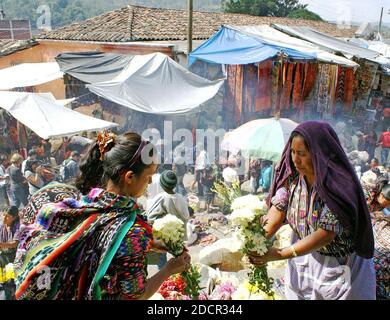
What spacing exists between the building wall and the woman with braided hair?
1123cm

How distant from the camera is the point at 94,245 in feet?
5.13

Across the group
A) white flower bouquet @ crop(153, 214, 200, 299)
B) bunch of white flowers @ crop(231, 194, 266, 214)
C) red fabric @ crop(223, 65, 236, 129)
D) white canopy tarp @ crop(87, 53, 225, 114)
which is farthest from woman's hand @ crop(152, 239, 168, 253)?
red fabric @ crop(223, 65, 236, 129)

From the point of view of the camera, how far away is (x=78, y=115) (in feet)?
24.7

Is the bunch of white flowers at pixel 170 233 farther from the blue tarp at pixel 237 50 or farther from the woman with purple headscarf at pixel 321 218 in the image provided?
the blue tarp at pixel 237 50

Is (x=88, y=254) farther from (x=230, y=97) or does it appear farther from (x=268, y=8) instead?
(x=268, y=8)

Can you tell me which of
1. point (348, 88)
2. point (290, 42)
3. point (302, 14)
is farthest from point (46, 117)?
point (302, 14)

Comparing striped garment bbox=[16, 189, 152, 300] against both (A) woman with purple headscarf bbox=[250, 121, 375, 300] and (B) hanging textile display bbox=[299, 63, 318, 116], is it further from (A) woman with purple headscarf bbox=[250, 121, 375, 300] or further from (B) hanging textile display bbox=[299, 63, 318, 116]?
(B) hanging textile display bbox=[299, 63, 318, 116]

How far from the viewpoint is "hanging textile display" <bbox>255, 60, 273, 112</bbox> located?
37.0 feet

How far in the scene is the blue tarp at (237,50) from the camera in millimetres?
9102

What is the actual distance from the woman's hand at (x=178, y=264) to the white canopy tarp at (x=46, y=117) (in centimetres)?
530
